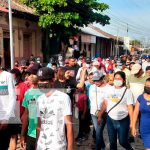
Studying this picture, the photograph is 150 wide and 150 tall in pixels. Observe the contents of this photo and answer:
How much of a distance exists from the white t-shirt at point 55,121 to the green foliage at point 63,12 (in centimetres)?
1709

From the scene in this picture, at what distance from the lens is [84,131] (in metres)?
8.52

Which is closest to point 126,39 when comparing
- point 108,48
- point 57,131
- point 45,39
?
point 108,48

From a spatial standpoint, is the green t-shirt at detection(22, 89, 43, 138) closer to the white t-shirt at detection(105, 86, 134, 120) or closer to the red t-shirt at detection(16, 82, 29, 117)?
the red t-shirt at detection(16, 82, 29, 117)

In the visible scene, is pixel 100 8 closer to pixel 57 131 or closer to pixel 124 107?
pixel 124 107

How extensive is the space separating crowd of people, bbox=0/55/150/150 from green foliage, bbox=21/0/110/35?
40.0 ft

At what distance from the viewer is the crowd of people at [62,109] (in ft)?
12.7

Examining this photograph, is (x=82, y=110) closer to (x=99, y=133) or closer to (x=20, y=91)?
(x=99, y=133)

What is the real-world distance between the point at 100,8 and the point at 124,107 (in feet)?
55.5

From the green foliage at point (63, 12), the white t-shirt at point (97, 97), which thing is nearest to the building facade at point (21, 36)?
the green foliage at point (63, 12)

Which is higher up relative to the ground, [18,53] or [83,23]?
[83,23]

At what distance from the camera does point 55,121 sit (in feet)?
12.7

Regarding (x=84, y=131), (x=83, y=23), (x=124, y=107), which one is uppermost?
(x=83, y=23)

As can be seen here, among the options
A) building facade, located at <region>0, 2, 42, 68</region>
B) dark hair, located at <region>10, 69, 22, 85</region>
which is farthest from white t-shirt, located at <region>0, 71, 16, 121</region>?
building facade, located at <region>0, 2, 42, 68</region>

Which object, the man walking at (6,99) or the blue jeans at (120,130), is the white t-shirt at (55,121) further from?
the blue jeans at (120,130)
